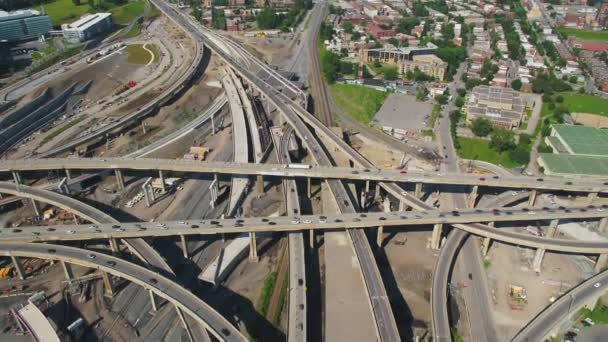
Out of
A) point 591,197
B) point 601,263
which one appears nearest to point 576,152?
point 591,197

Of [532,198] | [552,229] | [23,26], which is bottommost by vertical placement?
[552,229]

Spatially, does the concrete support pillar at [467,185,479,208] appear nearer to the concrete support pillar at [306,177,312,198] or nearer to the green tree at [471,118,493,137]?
the green tree at [471,118,493,137]

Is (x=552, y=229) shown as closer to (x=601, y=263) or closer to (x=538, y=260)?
(x=538, y=260)

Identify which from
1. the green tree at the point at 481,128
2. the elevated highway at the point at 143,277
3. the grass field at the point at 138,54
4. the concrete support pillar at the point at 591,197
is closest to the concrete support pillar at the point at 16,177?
the elevated highway at the point at 143,277

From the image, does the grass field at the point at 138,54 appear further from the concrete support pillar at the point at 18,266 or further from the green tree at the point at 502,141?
the green tree at the point at 502,141

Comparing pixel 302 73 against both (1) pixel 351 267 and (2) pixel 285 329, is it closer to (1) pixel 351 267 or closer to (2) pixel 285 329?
(1) pixel 351 267
